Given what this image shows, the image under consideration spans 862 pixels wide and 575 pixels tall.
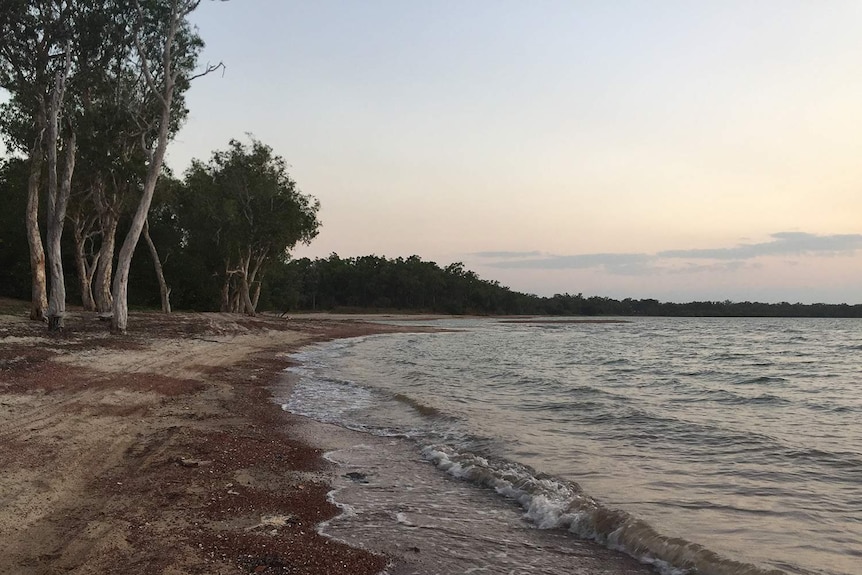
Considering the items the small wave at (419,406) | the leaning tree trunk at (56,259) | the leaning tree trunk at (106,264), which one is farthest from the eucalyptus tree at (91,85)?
the small wave at (419,406)

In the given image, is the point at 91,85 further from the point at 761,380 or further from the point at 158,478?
the point at 761,380

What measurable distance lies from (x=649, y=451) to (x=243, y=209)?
1607 inches

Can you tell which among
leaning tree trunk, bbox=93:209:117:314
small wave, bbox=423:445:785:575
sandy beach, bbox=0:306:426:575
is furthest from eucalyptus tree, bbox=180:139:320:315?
small wave, bbox=423:445:785:575

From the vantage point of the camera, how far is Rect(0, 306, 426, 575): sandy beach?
4.58 meters

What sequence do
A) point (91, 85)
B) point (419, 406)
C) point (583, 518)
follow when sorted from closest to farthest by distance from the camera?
point (583, 518) → point (419, 406) → point (91, 85)

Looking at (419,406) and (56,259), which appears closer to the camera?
(419,406)

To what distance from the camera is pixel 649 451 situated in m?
9.14

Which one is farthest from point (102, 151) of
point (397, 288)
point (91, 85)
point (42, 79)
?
point (397, 288)

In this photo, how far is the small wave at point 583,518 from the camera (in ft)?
16.4

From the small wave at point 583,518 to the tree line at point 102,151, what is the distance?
16.2 m

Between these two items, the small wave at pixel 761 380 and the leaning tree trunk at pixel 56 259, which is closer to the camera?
the leaning tree trunk at pixel 56 259

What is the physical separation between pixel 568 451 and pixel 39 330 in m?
16.6

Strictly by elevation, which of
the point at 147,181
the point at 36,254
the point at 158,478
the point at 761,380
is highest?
the point at 147,181

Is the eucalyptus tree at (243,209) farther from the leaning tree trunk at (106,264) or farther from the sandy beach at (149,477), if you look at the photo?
the sandy beach at (149,477)
